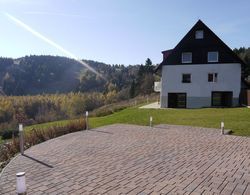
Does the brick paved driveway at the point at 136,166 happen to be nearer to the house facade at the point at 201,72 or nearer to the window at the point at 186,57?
the house facade at the point at 201,72

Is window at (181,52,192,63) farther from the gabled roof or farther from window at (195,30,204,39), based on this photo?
window at (195,30,204,39)

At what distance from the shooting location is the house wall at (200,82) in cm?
3675

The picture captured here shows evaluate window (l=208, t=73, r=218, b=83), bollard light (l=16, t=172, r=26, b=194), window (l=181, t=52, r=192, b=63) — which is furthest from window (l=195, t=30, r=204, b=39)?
bollard light (l=16, t=172, r=26, b=194)

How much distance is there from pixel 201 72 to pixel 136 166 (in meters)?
29.6

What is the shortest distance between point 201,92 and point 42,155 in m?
29.3

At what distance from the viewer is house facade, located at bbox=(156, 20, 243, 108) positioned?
3681cm

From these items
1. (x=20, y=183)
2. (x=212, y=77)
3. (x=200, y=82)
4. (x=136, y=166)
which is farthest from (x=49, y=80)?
(x=20, y=183)

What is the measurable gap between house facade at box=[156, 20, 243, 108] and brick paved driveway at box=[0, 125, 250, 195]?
72.8 feet

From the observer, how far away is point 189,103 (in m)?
38.7

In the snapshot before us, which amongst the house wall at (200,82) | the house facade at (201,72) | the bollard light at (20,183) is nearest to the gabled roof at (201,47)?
the house facade at (201,72)

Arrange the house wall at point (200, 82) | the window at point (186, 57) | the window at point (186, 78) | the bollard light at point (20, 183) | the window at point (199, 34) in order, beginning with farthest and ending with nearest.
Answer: the window at point (186, 78), the window at point (186, 57), the window at point (199, 34), the house wall at point (200, 82), the bollard light at point (20, 183)

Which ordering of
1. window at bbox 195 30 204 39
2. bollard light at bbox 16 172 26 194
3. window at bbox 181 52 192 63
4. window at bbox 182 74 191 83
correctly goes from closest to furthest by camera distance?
bollard light at bbox 16 172 26 194 → window at bbox 195 30 204 39 → window at bbox 181 52 192 63 → window at bbox 182 74 191 83

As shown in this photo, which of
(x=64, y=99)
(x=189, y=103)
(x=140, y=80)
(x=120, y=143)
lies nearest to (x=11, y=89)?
(x=64, y=99)

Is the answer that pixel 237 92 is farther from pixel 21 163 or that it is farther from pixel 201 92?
pixel 21 163
